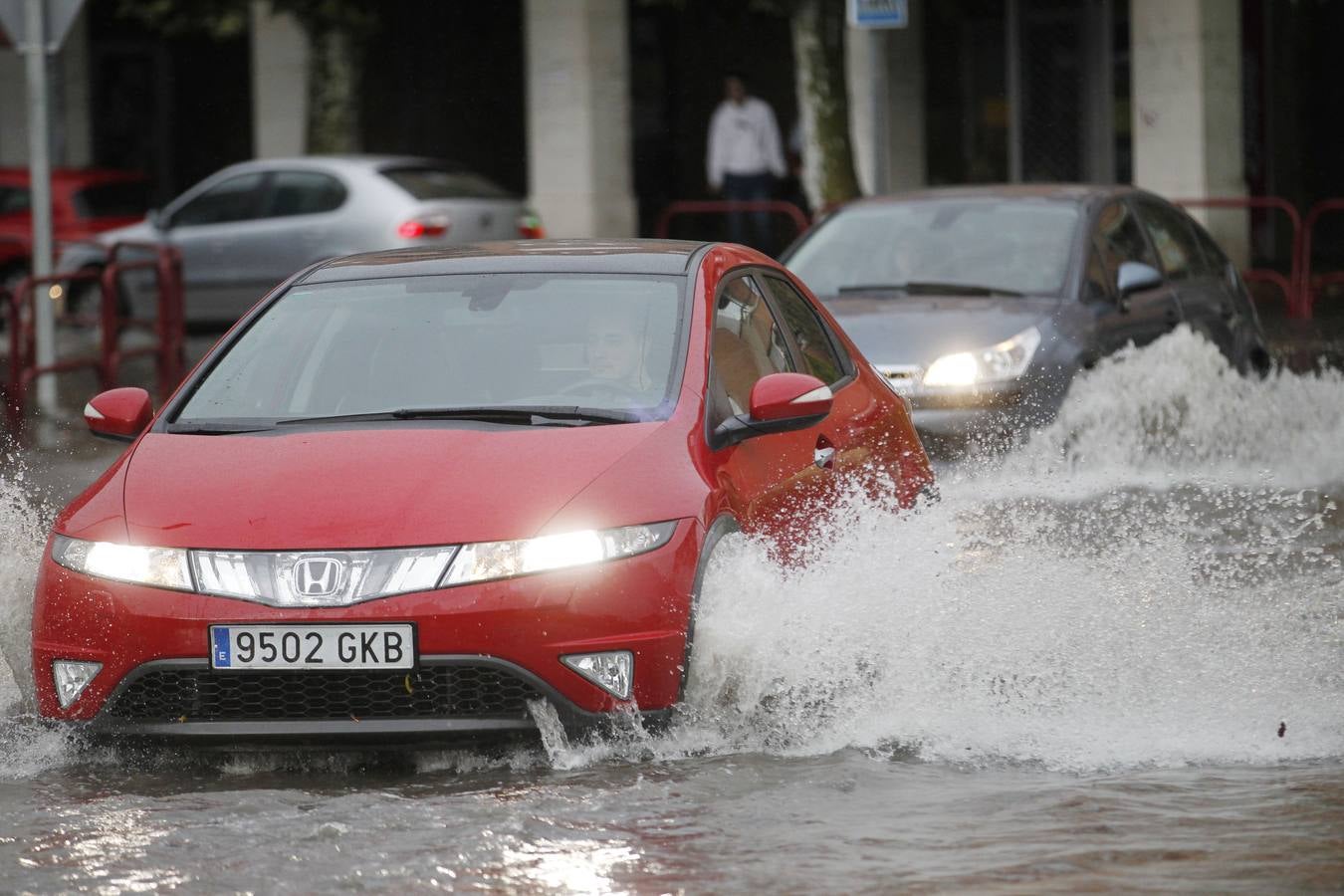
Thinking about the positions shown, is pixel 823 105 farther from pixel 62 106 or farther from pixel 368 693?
pixel 368 693

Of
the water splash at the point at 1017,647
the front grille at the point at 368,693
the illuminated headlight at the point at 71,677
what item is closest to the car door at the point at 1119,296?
the water splash at the point at 1017,647

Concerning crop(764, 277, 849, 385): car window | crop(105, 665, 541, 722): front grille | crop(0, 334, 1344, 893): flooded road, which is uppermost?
crop(764, 277, 849, 385): car window

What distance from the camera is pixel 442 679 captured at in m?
5.73

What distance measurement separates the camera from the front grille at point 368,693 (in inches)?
225

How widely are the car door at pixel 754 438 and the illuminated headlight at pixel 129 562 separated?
1376 mm

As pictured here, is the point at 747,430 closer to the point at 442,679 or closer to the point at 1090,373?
the point at 442,679

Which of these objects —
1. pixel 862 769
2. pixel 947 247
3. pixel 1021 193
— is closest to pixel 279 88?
pixel 1021 193

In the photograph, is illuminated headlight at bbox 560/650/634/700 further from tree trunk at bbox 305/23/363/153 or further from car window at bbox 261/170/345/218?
tree trunk at bbox 305/23/363/153

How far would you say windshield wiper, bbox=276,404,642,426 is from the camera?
6.35m

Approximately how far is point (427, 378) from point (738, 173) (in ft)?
54.8

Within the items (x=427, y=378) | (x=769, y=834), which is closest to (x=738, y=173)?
(x=427, y=378)

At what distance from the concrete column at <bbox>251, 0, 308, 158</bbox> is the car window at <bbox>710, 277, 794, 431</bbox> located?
20.8 m

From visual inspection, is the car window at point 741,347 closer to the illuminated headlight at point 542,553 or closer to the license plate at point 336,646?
the illuminated headlight at point 542,553

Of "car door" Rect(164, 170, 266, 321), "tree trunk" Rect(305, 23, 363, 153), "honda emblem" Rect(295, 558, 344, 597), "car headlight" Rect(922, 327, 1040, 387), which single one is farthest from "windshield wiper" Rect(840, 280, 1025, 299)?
"tree trunk" Rect(305, 23, 363, 153)
